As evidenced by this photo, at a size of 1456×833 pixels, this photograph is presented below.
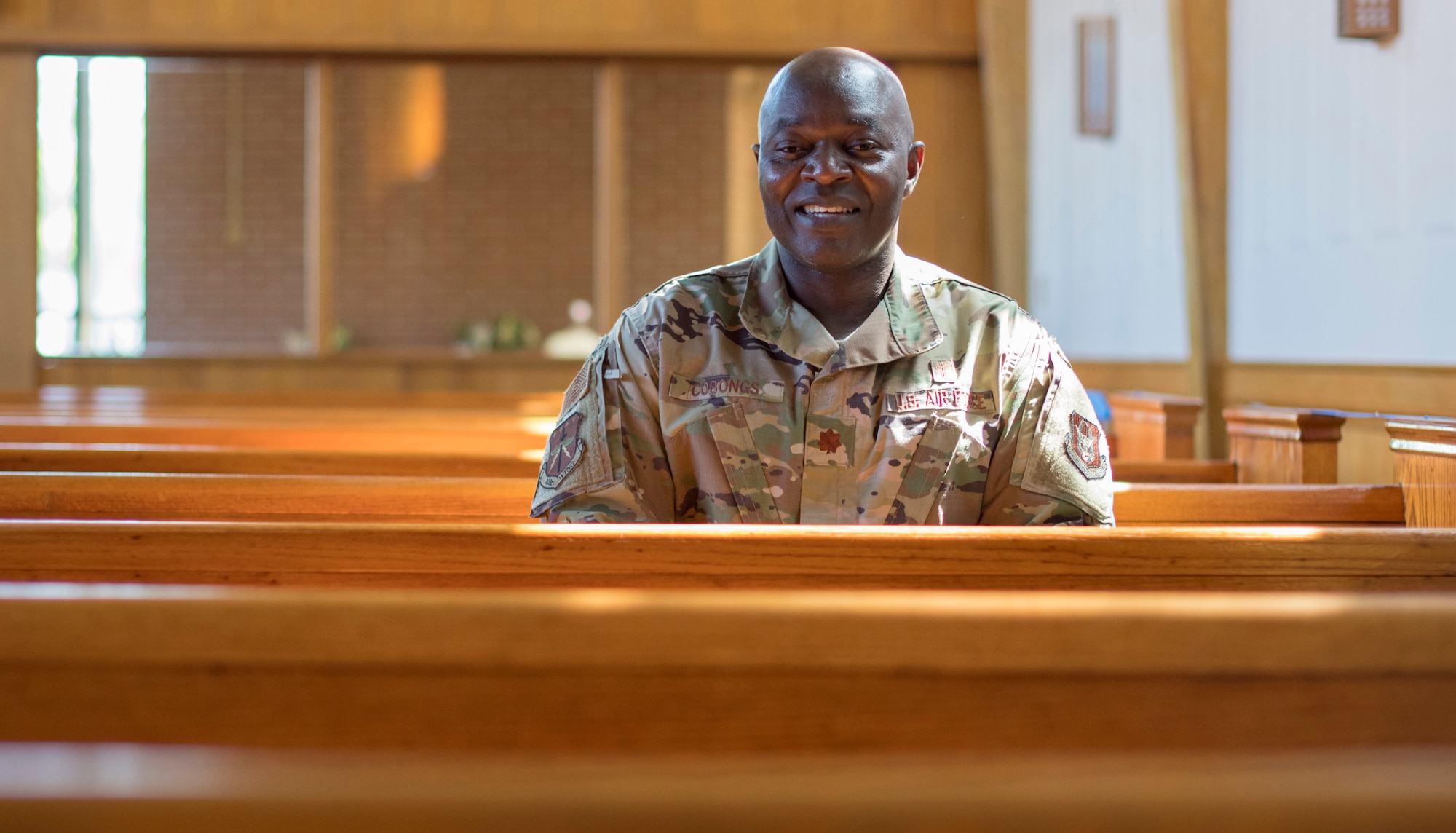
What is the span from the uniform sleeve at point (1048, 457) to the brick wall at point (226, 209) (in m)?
9.25

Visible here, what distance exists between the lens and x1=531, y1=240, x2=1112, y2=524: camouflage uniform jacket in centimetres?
167

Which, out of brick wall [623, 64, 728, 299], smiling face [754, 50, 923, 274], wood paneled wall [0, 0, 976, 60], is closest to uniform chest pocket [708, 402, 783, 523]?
smiling face [754, 50, 923, 274]

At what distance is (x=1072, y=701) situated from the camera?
86 cm

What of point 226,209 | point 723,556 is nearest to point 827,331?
point 723,556

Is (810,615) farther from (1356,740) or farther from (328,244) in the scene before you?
(328,244)

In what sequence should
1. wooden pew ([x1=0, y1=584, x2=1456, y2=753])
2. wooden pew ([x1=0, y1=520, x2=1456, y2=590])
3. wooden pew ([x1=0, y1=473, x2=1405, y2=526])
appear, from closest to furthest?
wooden pew ([x1=0, y1=584, x2=1456, y2=753]) → wooden pew ([x1=0, y1=520, x2=1456, y2=590]) → wooden pew ([x1=0, y1=473, x2=1405, y2=526])

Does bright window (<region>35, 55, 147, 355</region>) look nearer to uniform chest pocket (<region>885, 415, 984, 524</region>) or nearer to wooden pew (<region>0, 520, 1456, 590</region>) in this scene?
wooden pew (<region>0, 520, 1456, 590</region>)

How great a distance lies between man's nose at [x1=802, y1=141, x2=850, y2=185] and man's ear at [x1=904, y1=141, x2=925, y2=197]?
0.43ft

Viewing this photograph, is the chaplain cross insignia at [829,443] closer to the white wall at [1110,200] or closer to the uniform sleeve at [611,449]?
the uniform sleeve at [611,449]

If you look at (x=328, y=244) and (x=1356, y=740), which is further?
(x=328, y=244)

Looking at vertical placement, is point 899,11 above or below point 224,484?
above

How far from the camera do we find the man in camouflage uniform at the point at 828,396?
1.66 metres

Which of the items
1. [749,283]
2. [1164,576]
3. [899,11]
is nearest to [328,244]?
[899,11]

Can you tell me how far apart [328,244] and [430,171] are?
414 cm
